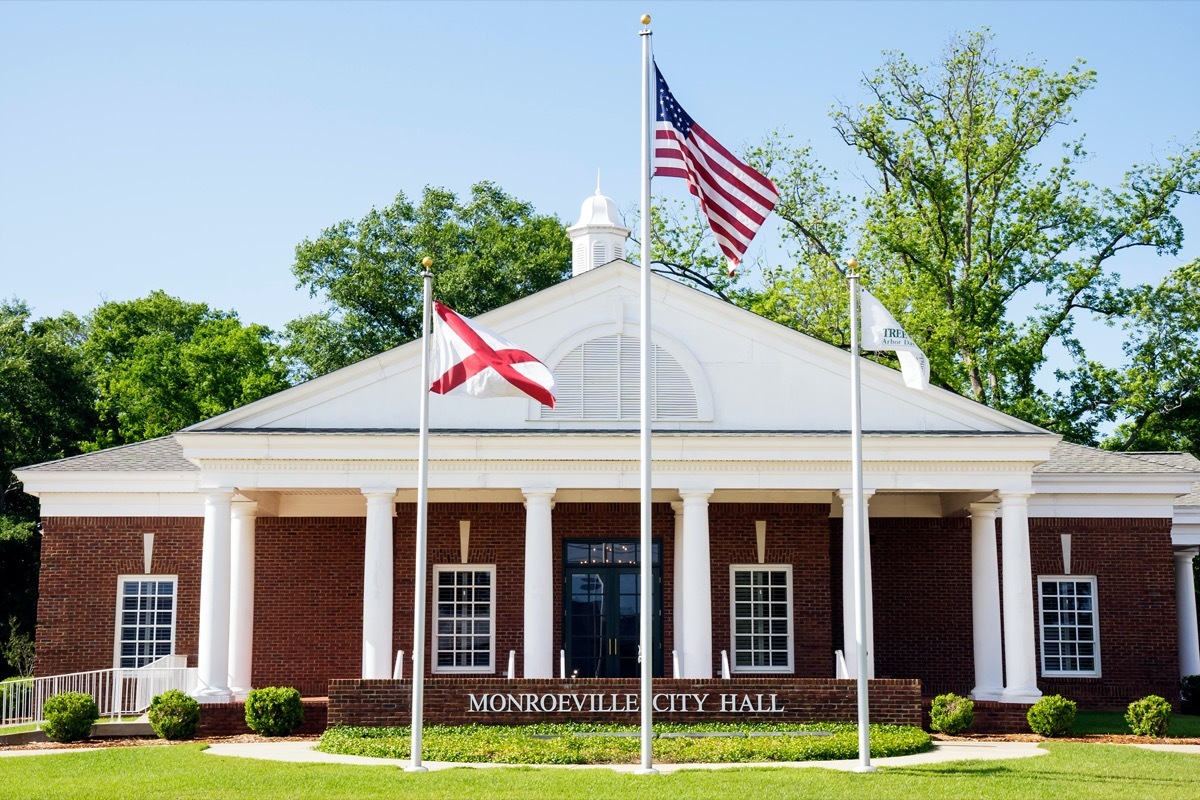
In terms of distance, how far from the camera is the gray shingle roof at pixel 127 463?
28031 mm

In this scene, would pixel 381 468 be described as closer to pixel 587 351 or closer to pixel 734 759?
Answer: pixel 587 351

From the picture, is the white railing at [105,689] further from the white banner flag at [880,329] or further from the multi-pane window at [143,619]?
the white banner flag at [880,329]

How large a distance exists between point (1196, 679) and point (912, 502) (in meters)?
6.91

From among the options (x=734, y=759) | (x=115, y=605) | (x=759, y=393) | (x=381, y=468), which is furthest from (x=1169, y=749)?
(x=115, y=605)

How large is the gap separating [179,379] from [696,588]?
35.7 meters

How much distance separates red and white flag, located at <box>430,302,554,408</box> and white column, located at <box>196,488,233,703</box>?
688cm

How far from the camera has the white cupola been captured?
29.8 meters

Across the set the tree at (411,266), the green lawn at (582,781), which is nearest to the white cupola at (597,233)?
the green lawn at (582,781)

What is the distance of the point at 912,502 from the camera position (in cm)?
2869

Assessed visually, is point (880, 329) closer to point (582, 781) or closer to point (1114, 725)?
point (582, 781)

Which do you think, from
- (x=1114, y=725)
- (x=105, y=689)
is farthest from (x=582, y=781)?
(x=105, y=689)

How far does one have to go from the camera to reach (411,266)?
54625mm

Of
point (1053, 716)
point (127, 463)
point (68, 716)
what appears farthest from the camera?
point (127, 463)

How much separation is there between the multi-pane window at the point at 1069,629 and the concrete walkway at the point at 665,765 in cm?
756
